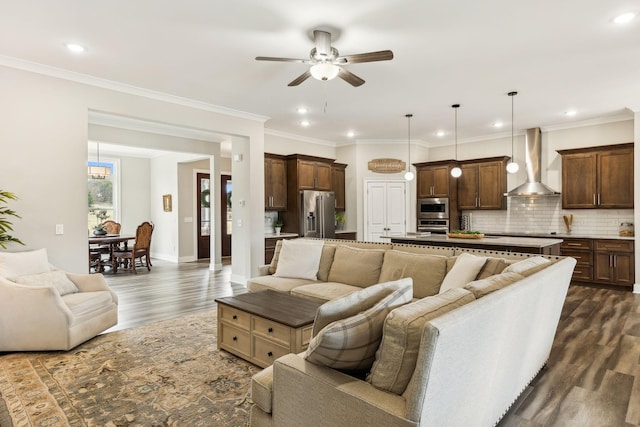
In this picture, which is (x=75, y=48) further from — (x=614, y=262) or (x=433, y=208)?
(x=614, y=262)

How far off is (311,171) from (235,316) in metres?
4.65

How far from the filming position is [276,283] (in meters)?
4.18

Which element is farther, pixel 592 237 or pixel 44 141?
pixel 592 237

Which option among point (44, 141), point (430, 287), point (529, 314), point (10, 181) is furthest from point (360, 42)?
point (10, 181)

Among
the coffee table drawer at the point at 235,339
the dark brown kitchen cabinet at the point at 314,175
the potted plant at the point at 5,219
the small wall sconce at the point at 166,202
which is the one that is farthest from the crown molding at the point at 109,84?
the small wall sconce at the point at 166,202

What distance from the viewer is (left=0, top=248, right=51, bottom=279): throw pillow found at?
3443mm

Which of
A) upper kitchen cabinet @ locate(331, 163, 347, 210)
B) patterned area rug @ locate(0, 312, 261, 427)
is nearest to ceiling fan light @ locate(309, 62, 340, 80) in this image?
patterned area rug @ locate(0, 312, 261, 427)

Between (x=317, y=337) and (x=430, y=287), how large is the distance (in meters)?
2.19

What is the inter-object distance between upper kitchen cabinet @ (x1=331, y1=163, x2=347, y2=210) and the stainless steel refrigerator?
51 centimetres

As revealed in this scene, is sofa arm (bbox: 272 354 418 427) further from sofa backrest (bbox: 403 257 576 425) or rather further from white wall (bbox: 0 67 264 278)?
white wall (bbox: 0 67 264 278)

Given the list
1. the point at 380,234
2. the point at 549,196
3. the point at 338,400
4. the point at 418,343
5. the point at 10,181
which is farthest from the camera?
the point at 380,234

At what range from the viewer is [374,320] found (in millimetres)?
1594

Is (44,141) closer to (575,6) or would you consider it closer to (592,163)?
(575,6)

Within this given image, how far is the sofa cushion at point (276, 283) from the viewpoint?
159 inches
